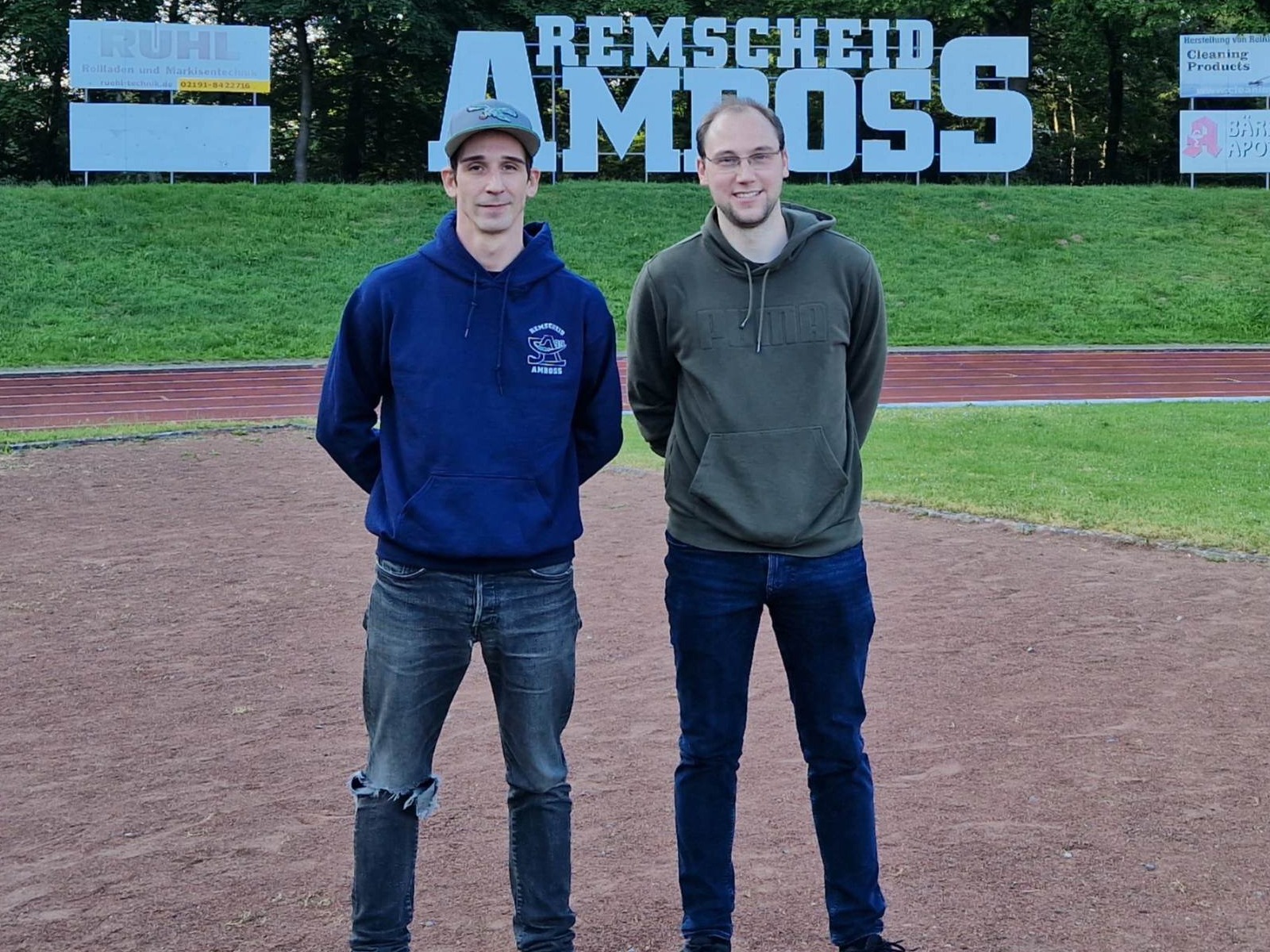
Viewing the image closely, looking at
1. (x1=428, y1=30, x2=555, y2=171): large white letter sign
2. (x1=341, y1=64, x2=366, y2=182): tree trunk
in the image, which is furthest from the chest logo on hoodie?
(x1=341, y1=64, x2=366, y2=182): tree trunk

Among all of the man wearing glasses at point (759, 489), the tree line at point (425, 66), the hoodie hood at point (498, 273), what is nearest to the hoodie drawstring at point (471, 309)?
the hoodie hood at point (498, 273)

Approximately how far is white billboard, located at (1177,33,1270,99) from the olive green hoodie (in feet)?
105

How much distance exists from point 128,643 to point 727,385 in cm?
438

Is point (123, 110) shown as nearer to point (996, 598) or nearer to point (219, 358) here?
point (219, 358)

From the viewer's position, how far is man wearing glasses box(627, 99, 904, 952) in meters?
3.17

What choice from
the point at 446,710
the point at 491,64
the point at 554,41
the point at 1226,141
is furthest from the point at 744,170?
the point at 1226,141

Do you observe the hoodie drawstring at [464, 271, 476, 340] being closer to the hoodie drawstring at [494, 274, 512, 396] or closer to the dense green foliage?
the hoodie drawstring at [494, 274, 512, 396]

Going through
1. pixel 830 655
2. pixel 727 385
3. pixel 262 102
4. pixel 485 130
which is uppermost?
pixel 262 102

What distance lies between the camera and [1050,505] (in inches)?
383

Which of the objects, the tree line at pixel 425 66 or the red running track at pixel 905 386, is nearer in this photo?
the red running track at pixel 905 386

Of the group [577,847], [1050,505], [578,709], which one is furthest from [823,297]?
[1050,505]

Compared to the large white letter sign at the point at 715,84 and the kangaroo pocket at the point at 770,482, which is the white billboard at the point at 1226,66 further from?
the kangaroo pocket at the point at 770,482

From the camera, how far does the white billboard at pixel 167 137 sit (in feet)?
92.3

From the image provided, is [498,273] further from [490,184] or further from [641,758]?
[641,758]
